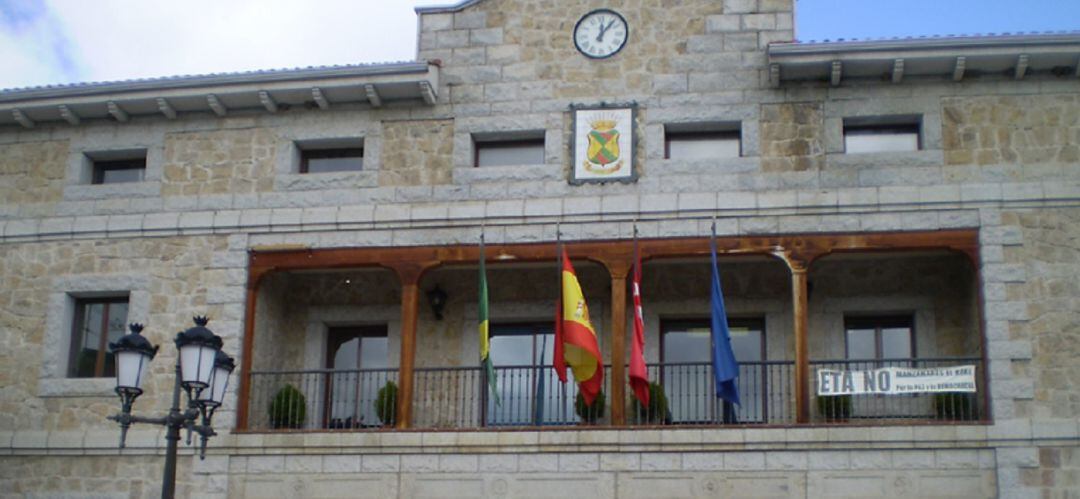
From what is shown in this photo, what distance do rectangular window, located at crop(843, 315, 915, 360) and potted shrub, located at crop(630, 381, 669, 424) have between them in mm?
2652

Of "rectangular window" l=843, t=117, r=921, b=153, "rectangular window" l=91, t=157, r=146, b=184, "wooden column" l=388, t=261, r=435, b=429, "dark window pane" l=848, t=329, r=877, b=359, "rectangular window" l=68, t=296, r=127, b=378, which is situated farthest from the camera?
"rectangular window" l=91, t=157, r=146, b=184

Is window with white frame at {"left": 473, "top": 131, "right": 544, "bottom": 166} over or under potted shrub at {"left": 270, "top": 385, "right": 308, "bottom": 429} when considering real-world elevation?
over

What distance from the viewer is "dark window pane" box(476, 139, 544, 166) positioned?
1836 cm

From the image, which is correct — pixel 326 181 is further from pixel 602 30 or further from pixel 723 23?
pixel 723 23

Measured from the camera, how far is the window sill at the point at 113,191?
1886cm

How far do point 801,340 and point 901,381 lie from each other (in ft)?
3.99

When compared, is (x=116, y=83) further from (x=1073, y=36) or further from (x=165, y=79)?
(x=1073, y=36)

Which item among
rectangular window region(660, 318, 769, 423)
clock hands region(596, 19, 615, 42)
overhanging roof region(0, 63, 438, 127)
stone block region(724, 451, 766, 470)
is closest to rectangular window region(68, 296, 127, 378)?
overhanging roof region(0, 63, 438, 127)

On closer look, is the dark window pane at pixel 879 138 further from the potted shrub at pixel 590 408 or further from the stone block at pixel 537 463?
the stone block at pixel 537 463

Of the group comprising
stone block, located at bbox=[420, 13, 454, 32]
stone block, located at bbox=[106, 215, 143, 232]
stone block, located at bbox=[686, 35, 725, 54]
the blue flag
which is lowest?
the blue flag

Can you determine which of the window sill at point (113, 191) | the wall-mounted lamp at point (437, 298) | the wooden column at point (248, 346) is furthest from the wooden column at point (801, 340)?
the window sill at point (113, 191)

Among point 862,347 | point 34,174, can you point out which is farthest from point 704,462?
point 34,174

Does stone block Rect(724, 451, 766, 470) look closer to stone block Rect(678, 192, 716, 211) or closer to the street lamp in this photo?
stone block Rect(678, 192, 716, 211)

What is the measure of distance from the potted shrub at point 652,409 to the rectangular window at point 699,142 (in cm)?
292
